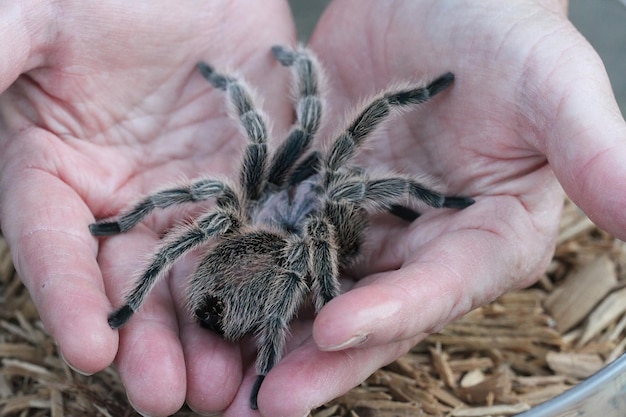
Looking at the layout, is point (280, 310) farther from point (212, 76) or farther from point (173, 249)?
point (212, 76)

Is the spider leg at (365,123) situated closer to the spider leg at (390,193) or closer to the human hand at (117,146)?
the spider leg at (390,193)

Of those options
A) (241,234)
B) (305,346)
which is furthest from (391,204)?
(305,346)

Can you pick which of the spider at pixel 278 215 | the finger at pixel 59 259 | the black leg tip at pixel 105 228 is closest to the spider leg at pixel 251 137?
the spider at pixel 278 215

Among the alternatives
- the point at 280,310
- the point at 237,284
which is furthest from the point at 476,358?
the point at 237,284

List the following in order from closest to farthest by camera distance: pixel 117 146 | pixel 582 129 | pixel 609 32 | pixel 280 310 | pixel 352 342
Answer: pixel 352 342 < pixel 582 129 < pixel 280 310 < pixel 117 146 < pixel 609 32

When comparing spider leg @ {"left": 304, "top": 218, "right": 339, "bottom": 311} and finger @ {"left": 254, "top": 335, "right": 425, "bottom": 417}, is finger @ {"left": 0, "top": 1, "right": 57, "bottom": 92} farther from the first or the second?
finger @ {"left": 254, "top": 335, "right": 425, "bottom": 417}

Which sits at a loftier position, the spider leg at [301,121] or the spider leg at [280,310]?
the spider leg at [301,121]

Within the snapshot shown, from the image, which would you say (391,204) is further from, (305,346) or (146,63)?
(146,63)
